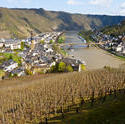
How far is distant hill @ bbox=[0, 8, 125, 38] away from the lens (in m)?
73.6

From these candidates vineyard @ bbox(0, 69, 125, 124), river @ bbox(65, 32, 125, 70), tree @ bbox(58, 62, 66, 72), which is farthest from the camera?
river @ bbox(65, 32, 125, 70)

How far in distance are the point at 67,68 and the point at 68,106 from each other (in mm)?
10584

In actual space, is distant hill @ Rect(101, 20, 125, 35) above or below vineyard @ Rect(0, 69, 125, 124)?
above

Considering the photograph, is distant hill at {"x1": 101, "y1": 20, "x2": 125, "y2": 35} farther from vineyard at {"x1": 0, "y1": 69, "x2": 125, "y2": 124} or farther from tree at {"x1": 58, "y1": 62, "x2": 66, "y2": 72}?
vineyard at {"x1": 0, "y1": 69, "x2": 125, "y2": 124}

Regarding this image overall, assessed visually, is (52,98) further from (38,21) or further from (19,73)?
(38,21)

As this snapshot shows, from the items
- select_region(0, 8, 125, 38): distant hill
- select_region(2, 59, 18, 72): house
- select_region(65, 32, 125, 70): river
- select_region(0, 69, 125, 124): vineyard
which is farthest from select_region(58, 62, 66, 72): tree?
select_region(0, 8, 125, 38): distant hill

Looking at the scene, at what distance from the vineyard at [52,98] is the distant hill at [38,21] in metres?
56.2

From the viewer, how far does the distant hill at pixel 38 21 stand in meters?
73.6

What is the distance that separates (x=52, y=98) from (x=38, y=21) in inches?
4183

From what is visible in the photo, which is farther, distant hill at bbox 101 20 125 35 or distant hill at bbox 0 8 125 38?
distant hill at bbox 0 8 125 38

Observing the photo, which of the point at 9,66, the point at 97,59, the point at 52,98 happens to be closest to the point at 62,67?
the point at 9,66

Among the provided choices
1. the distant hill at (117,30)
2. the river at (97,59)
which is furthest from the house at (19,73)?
the distant hill at (117,30)

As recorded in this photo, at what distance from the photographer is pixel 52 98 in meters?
10.5

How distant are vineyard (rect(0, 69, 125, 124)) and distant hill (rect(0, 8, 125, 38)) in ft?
184
